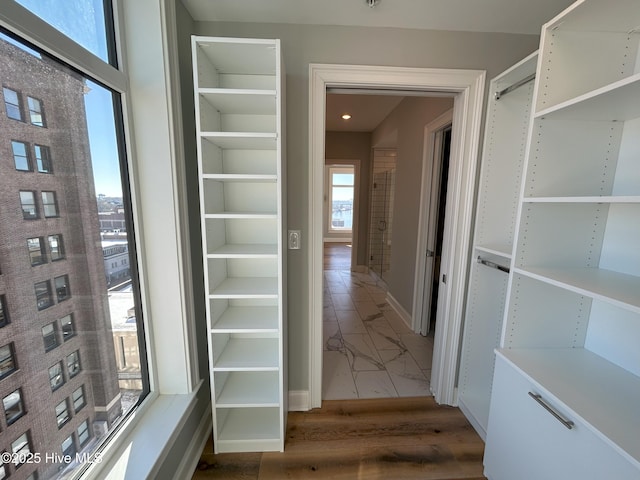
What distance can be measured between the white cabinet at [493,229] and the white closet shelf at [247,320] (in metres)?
1.29

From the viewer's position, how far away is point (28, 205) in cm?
74

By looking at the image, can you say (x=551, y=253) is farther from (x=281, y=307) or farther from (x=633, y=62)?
(x=281, y=307)

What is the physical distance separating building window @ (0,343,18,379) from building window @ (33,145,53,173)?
511 millimetres

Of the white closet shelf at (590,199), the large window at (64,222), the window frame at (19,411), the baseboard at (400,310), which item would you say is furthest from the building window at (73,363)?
the baseboard at (400,310)

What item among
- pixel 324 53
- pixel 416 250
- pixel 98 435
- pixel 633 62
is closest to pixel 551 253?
pixel 633 62

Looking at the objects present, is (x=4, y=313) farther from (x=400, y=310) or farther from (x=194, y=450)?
(x=400, y=310)

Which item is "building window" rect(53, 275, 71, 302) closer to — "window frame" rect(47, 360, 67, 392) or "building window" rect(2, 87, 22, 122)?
"window frame" rect(47, 360, 67, 392)

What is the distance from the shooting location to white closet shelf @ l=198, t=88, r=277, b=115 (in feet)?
3.81

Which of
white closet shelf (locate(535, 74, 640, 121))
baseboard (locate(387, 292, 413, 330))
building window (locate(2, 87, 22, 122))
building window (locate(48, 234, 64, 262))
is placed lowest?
baseboard (locate(387, 292, 413, 330))

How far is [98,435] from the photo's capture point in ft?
3.32

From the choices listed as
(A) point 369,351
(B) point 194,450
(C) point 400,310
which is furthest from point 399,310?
(B) point 194,450

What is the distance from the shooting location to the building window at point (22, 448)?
2.31 ft

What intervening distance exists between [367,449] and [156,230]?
5.63 ft

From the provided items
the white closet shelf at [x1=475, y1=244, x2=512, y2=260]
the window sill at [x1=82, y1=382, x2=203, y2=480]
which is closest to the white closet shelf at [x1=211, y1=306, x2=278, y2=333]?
the window sill at [x1=82, y1=382, x2=203, y2=480]
